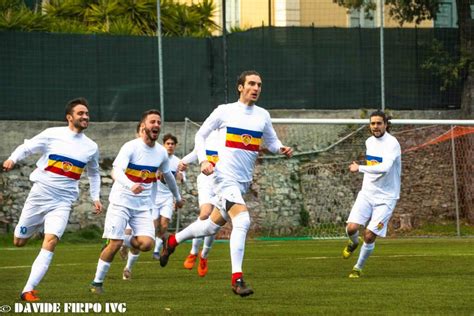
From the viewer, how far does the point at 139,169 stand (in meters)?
16.3

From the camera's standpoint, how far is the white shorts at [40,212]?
1491 centimetres

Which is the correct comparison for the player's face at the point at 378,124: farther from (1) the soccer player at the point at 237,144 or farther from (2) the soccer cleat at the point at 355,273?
(1) the soccer player at the point at 237,144

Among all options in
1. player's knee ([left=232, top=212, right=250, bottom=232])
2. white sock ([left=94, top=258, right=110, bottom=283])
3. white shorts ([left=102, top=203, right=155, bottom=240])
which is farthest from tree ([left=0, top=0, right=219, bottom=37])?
player's knee ([left=232, top=212, right=250, bottom=232])

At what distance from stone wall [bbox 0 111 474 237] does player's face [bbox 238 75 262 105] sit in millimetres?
14881

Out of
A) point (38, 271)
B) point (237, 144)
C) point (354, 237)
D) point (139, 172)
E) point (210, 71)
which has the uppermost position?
point (210, 71)

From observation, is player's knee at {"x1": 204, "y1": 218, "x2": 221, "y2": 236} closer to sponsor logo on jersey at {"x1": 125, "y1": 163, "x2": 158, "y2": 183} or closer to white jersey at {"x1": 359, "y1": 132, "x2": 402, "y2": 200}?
sponsor logo on jersey at {"x1": 125, "y1": 163, "x2": 158, "y2": 183}

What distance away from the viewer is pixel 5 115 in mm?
29453

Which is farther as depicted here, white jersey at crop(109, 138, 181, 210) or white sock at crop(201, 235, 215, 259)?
white sock at crop(201, 235, 215, 259)

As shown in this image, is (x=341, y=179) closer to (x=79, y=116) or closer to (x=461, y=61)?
(x=461, y=61)

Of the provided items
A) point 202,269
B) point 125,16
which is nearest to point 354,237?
point 202,269

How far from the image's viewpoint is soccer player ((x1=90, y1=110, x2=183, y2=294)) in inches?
622

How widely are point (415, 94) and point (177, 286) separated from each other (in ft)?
56.5

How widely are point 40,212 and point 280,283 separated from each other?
10.4 ft

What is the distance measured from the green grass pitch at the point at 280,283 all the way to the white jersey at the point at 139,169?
1002mm
